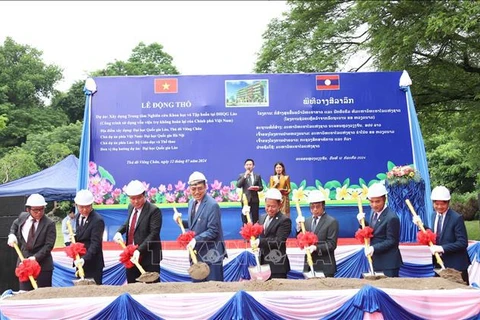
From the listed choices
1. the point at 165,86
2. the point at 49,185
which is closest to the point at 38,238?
the point at 165,86

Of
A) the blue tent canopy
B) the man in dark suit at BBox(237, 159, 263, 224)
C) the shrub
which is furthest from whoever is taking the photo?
the shrub

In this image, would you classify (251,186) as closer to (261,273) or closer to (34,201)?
(261,273)

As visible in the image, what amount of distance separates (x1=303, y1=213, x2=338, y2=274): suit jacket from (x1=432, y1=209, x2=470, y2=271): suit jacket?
2.76 feet

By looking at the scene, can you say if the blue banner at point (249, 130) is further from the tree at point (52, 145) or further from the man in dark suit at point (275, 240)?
the tree at point (52, 145)

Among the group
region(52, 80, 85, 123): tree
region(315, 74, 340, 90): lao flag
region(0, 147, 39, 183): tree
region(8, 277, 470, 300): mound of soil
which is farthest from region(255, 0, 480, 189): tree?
region(52, 80, 85, 123): tree

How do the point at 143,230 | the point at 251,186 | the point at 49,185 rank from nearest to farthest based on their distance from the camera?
1. the point at 143,230
2. the point at 251,186
3. the point at 49,185

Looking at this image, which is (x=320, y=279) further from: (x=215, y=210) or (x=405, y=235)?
(x=405, y=235)

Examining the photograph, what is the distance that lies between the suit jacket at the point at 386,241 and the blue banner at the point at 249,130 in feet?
7.37

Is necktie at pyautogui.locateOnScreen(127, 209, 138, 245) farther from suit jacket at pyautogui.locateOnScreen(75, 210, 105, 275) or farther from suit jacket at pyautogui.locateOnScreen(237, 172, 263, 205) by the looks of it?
suit jacket at pyautogui.locateOnScreen(237, 172, 263, 205)

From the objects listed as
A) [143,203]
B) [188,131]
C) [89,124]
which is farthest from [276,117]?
[143,203]

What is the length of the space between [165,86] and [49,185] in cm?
552

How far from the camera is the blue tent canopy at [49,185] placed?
10.5 m

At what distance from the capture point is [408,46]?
9.46 meters

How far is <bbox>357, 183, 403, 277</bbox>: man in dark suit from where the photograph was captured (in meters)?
4.04
